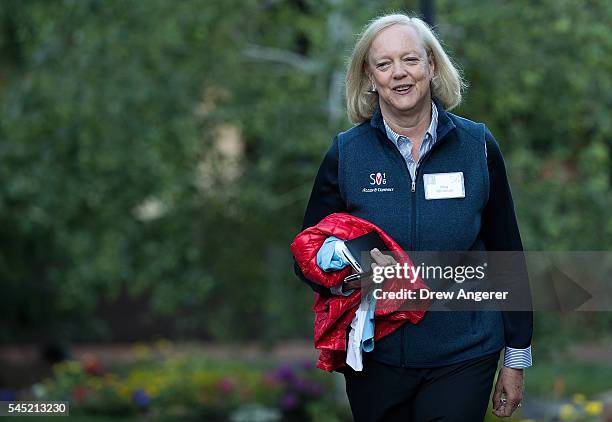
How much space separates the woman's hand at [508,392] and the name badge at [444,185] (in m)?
0.61

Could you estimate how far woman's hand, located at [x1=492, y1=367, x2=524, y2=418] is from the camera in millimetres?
3750

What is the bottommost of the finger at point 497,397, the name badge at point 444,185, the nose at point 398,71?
the finger at point 497,397

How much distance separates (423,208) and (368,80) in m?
0.54

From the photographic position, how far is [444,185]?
3.62 m

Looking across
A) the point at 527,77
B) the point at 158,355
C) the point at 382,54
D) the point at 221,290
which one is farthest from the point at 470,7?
the point at 158,355

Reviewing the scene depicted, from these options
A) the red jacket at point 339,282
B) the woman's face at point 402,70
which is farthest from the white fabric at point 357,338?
the woman's face at point 402,70

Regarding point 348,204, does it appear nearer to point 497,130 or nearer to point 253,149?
point 497,130

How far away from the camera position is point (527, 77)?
8.59 m

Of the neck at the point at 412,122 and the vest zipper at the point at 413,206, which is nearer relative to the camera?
the vest zipper at the point at 413,206

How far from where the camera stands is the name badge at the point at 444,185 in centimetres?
361

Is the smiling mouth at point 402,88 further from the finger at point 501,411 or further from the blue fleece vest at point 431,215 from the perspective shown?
the finger at point 501,411

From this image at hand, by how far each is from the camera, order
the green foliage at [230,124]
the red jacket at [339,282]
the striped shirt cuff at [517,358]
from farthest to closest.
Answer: the green foliage at [230,124], the striped shirt cuff at [517,358], the red jacket at [339,282]

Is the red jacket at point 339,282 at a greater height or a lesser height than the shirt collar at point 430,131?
lesser

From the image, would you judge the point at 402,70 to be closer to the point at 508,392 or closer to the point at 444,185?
the point at 444,185
